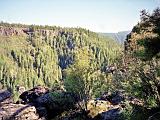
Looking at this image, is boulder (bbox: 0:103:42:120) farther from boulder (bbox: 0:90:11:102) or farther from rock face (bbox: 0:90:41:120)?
boulder (bbox: 0:90:11:102)

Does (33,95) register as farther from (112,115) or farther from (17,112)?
(112,115)

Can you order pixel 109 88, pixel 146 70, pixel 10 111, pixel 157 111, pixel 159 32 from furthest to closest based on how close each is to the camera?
pixel 109 88
pixel 10 111
pixel 146 70
pixel 157 111
pixel 159 32

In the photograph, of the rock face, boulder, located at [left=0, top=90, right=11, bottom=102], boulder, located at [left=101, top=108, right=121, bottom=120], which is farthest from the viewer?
boulder, located at [left=0, top=90, right=11, bottom=102]

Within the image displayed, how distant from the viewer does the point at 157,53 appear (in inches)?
693

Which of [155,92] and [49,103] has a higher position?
[155,92]

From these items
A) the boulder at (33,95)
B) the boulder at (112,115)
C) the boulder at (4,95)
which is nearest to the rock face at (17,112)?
the boulder at (4,95)

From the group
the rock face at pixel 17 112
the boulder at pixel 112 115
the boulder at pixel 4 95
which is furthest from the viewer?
Answer: the boulder at pixel 4 95

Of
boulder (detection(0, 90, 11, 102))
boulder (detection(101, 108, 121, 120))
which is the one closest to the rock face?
boulder (detection(0, 90, 11, 102))

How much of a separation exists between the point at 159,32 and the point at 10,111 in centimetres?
2857

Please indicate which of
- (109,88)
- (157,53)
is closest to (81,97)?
(109,88)

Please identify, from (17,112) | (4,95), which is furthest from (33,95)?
(17,112)

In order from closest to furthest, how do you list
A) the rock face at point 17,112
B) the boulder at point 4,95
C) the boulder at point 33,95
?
the rock face at point 17,112
the boulder at point 4,95
the boulder at point 33,95

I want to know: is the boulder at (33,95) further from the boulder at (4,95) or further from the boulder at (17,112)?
the boulder at (17,112)

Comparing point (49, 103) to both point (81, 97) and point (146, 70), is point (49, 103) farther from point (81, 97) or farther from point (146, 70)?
point (146, 70)
